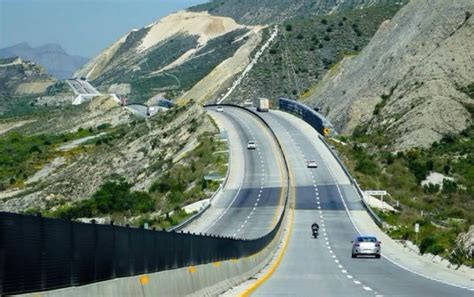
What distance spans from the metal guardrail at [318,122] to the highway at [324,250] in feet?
1.88

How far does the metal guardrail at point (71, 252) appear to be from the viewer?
35.1 ft

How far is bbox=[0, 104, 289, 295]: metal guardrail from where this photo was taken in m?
10.7

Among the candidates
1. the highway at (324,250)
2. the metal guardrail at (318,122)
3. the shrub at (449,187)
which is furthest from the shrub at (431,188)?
the highway at (324,250)

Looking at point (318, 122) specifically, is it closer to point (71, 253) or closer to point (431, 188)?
point (431, 188)

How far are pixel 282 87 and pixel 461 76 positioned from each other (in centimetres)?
6891

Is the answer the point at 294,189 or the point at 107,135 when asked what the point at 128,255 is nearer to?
the point at 294,189

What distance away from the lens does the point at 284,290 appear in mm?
26859

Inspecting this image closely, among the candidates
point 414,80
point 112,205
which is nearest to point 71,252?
point 112,205

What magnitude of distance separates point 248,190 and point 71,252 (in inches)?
3092

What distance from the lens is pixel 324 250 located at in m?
54.9

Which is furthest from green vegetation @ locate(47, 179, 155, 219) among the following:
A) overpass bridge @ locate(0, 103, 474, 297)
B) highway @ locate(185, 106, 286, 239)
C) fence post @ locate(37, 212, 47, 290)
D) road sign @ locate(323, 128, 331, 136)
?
fence post @ locate(37, 212, 47, 290)

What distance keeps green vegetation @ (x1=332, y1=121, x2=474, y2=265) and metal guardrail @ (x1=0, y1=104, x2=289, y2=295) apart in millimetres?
41234

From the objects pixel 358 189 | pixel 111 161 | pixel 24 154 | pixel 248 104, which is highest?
pixel 248 104

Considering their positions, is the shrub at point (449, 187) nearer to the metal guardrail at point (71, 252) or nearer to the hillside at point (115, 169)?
the hillside at point (115, 169)
